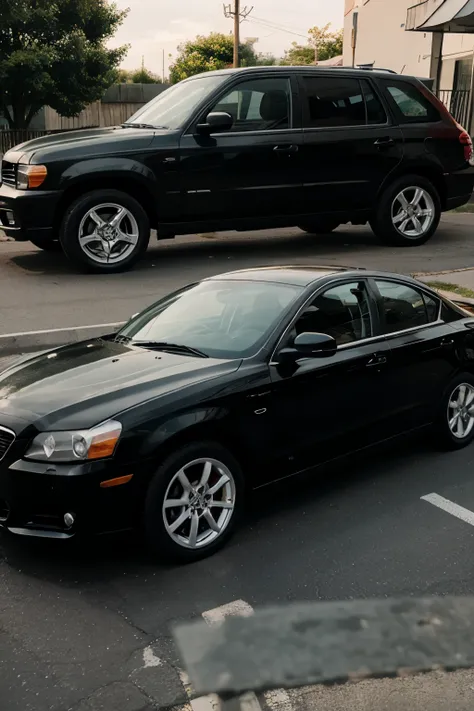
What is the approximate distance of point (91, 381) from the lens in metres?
4.64

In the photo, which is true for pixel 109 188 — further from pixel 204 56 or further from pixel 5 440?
pixel 204 56

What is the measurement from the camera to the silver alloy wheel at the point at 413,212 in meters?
12.1

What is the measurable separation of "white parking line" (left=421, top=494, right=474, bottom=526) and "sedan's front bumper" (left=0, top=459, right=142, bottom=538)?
1915 mm

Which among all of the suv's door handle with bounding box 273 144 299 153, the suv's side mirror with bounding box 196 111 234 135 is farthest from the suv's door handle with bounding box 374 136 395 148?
the suv's side mirror with bounding box 196 111 234 135

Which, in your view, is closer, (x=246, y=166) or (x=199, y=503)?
(x=199, y=503)

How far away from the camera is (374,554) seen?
448 cm

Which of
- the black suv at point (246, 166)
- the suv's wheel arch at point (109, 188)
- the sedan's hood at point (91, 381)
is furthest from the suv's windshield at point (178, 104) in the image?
the sedan's hood at point (91, 381)

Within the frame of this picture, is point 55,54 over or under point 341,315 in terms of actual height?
over

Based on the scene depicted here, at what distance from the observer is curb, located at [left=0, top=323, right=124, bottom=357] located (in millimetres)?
7895

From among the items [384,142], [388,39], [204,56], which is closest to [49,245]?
[384,142]

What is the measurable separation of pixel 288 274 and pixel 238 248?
7114mm

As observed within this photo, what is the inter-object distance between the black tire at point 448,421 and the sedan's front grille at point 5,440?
2.96 meters

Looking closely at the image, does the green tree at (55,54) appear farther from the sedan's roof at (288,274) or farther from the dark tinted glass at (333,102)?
the sedan's roof at (288,274)

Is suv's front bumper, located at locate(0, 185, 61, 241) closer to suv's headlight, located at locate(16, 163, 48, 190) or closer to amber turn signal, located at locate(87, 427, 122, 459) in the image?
suv's headlight, located at locate(16, 163, 48, 190)
